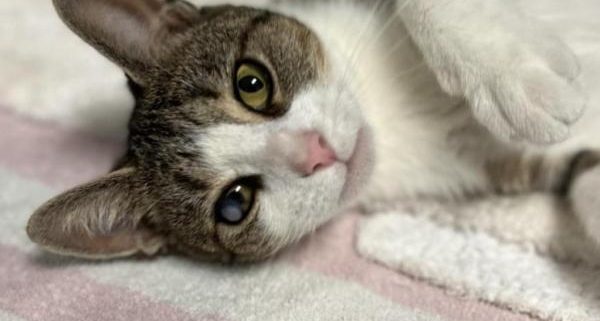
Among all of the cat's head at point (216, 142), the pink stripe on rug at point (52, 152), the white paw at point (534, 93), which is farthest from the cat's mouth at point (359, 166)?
the pink stripe on rug at point (52, 152)

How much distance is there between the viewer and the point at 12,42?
2195 millimetres

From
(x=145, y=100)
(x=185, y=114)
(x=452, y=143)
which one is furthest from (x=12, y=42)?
(x=452, y=143)

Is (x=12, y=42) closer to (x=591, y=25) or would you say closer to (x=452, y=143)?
(x=452, y=143)

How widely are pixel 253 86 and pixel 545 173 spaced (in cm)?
63

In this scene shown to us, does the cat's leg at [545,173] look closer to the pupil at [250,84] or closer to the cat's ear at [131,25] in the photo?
the pupil at [250,84]

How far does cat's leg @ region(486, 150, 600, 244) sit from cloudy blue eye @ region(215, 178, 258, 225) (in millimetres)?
506

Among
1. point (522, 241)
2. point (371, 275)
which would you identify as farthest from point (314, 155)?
point (522, 241)

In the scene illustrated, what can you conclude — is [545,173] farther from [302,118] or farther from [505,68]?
[302,118]

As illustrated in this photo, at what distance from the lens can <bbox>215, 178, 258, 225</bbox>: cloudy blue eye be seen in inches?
52.9

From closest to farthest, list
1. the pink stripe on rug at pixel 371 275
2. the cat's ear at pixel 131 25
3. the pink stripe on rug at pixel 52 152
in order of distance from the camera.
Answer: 1. the pink stripe on rug at pixel 371 275
2. the cat's ear at pixel 131 25
3. the pink stripe on rug at pixel 52 152

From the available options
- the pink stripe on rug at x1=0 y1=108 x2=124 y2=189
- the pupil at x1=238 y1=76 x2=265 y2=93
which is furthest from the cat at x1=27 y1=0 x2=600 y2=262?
the pink stripe on rug at x1=0 y1=108 x2=124 y2=189

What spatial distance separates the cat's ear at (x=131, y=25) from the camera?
4.51 ft

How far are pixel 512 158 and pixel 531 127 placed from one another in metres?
0.28

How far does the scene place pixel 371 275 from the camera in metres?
1.40
